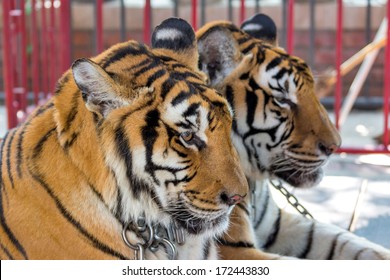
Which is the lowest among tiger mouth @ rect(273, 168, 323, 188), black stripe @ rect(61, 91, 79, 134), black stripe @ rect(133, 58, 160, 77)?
tiger mouth @ rect(273, 168, 323, 188)

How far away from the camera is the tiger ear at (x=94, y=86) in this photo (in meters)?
2.20

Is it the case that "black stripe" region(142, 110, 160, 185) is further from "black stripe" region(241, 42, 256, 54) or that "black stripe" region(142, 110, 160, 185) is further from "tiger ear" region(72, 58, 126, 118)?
"black stripe" region(241, 42, 256, 54)

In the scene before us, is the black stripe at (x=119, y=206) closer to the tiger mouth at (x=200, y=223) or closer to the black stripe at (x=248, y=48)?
the tiger mouth at (x=200, y=223)

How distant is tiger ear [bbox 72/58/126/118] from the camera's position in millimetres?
2195

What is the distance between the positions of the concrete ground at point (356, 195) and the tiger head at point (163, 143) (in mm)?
1267

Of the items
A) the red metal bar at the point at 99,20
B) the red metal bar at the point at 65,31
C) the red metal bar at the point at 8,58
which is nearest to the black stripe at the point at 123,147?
the red metal bar at the point at 99,20

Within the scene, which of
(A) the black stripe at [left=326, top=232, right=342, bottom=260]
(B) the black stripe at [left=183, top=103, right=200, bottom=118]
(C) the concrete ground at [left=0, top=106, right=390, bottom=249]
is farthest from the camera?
(C) the concrete ground at [left=0, top=106, right=390, bottom=249]

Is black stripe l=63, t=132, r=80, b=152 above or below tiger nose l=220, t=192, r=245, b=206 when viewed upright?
above

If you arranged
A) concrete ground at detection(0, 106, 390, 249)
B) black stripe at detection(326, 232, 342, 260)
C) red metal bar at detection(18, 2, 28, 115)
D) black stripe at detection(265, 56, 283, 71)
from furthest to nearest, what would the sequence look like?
red metal bar at detection(18, 2, 28, 115) → concrete ground at detection(0, 106, 390, 249) → black stripe at detection(326, 232, 342, 260) → black stripe at detection(265, 56, 283, 71)

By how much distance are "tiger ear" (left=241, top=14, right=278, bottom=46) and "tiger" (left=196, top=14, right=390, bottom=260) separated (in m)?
0.12

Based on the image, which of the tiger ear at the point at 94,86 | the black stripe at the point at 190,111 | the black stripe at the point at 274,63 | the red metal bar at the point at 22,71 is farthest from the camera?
the red metal bar at the point at 22,71

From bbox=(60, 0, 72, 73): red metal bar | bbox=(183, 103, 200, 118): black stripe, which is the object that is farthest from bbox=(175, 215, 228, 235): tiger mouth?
bbox=(60, 0, 72, 73): red metal bar

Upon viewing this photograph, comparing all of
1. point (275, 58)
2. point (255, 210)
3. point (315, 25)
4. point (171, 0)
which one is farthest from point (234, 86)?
point (171, 0)
